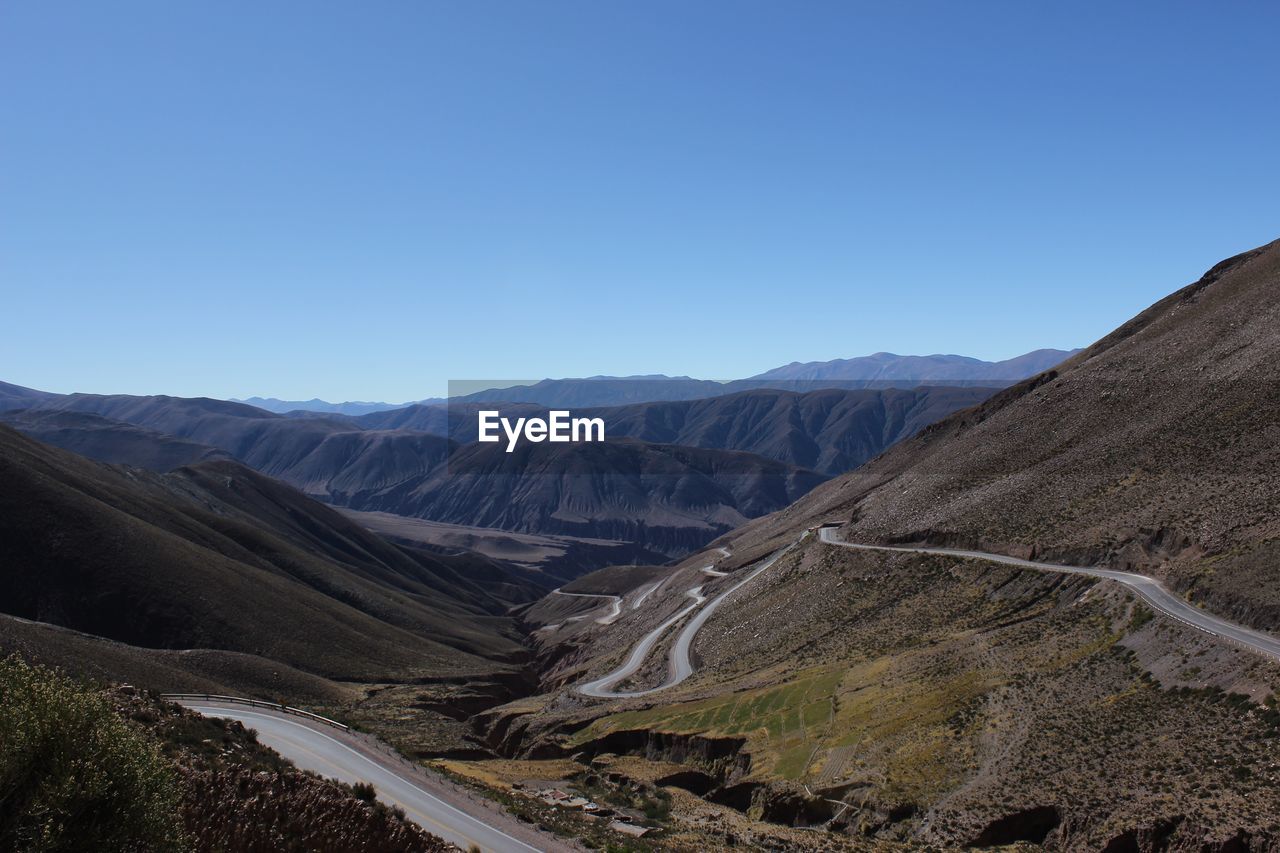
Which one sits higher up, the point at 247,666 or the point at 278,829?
the point at 278,829

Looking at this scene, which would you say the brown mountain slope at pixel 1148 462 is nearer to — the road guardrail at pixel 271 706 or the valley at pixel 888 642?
the valley at pixel 888 642

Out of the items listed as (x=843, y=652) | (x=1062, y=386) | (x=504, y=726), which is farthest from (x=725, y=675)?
(x=1062, y=386)

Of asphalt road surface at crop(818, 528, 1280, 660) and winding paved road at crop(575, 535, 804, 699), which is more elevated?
asphalt road surface at crop(818, 528, 1280, 660)

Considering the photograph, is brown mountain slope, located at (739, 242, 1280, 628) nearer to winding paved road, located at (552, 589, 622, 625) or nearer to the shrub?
winding paved road, located at (552, 589, 622, 625)

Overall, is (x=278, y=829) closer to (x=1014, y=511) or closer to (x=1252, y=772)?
(x=1252, y=772)

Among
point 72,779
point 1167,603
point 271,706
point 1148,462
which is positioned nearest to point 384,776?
point 271,706

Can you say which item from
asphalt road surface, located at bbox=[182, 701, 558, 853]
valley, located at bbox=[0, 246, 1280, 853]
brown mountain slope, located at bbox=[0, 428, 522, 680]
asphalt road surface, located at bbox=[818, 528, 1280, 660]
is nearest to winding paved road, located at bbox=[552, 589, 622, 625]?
valley, located at bbox=[0, 246, 1280, 853]
